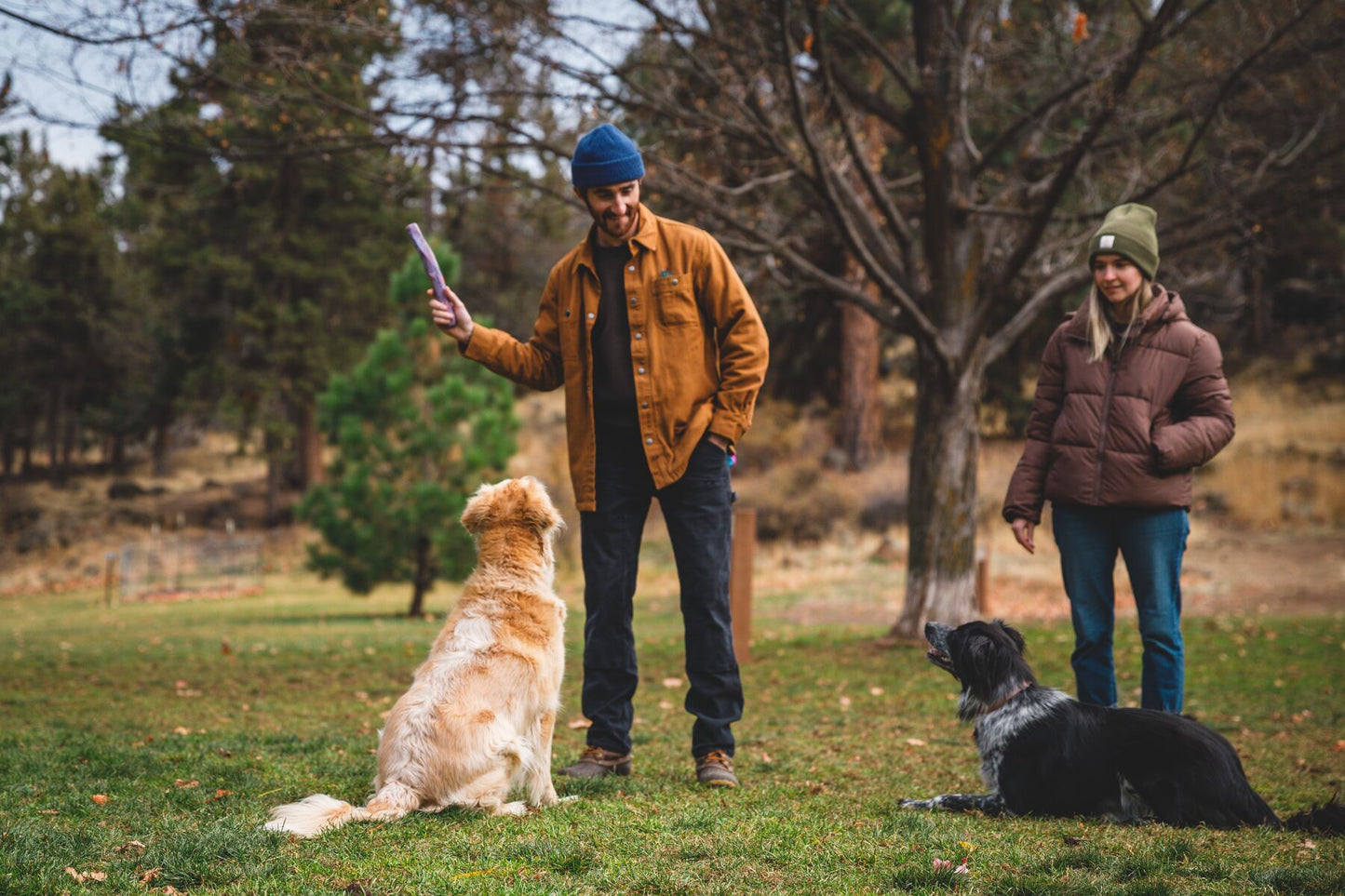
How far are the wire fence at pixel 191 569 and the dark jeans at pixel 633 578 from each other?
19.3 m

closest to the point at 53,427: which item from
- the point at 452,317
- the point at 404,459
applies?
the point at 404,459

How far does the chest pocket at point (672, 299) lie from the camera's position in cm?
446

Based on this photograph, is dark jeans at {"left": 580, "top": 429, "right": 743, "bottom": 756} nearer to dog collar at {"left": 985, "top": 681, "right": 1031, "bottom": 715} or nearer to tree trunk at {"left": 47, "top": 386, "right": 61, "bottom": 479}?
dog collar at {"left": 985, "top": 681, "right": 1031, "bottom": 715}

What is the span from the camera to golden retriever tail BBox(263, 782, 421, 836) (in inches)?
139

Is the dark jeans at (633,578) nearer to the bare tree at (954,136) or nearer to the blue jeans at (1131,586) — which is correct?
the blue jeans at (1131,586)

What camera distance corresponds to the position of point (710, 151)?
37.8 feet

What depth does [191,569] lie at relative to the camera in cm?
2433

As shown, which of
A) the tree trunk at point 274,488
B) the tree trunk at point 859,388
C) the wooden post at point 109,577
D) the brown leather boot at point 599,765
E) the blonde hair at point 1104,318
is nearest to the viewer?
the blonde hair at point 1104,318

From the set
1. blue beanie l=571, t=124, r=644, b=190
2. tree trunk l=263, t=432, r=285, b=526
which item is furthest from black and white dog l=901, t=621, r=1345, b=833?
tree trunk l=263, t=432, r=285, b=526

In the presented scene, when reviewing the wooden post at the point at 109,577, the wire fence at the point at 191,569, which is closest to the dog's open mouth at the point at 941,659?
the wooden post at the point at 109,577

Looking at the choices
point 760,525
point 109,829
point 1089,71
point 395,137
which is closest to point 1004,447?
point 760,525

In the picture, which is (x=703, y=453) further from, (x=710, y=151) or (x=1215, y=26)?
(x=1215, y=26)

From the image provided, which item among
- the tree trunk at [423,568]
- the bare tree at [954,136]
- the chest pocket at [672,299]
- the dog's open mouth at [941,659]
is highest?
the bare tree at [954,136]

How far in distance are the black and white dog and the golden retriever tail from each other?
1932 mm
